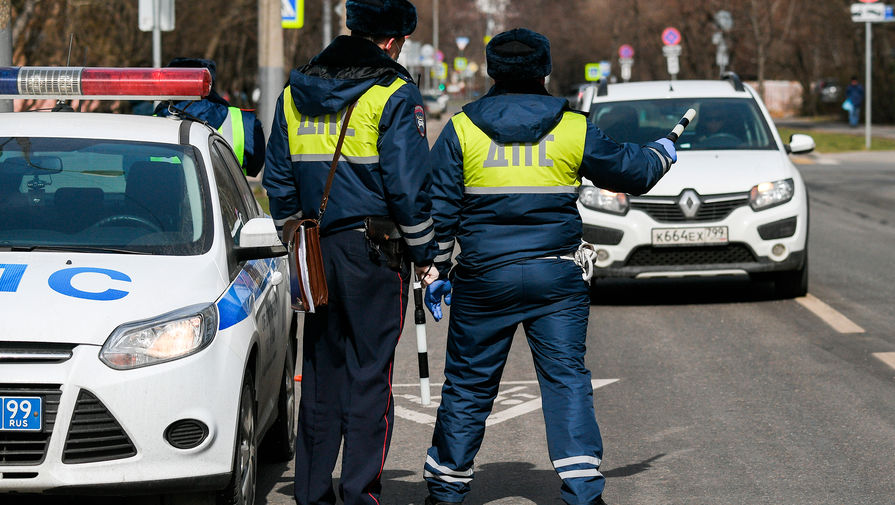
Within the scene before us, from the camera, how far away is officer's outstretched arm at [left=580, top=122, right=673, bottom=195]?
525cm

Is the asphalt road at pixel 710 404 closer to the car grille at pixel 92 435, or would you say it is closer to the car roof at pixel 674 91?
the car grille at pixel 92 435

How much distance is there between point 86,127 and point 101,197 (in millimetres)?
387

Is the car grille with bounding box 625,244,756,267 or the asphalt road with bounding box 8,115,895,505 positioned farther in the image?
the car grille with bounding box 625,244,756,267

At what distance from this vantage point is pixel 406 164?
16.2 ft

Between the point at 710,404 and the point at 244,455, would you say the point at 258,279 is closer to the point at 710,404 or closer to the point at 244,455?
the point at 244,455

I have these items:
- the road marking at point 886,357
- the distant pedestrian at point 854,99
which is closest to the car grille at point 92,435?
the road marking at point 886,357

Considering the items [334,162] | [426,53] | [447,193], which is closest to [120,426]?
[334,162]

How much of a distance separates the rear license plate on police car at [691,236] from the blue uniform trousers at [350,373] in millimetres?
5886

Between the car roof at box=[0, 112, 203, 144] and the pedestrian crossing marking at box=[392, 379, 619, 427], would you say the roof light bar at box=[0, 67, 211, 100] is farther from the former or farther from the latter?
the pedestrian crossing marking at box=[392, 379, 619, 427]

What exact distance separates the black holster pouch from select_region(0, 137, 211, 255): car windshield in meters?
0.67

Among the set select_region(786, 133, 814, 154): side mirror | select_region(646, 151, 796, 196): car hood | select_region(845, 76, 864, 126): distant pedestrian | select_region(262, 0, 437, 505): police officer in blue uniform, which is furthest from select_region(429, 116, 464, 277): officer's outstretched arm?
select_region(845, 76, 864, 126): distant pedestrian

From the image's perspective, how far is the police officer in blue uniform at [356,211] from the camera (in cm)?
496

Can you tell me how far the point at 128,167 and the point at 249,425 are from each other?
3.85ft

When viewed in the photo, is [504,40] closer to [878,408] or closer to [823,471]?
[823,471]
